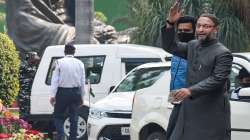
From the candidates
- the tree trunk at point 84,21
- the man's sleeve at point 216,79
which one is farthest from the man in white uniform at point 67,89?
the man's sleeve at point 216,79

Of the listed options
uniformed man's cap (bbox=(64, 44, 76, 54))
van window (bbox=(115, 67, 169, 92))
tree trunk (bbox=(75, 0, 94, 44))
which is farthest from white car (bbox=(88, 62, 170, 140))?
tree trunk (bbox=(75, 0, 94, 44))

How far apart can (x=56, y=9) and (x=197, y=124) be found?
54.1 feet

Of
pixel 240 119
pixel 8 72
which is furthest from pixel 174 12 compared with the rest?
pixel 8 72

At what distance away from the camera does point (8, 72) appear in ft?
55.0

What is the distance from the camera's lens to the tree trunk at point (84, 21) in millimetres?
18531

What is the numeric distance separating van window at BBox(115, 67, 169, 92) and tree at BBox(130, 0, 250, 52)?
873 centimetres

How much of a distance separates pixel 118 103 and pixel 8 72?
507 centimetres

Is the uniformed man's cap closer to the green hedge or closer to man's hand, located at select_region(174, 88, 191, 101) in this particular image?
the green hedge

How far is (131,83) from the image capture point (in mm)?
12945

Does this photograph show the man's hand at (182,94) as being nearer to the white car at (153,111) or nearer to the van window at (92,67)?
the white car at (153,111)

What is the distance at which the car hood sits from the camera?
1204cm

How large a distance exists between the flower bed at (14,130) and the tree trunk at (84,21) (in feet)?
28.6

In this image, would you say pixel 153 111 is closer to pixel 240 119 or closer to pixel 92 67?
pixel 240 119

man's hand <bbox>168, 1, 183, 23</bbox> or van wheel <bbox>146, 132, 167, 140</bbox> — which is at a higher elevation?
man's hand <bbox>168, 1, 183, 23</bbox>
